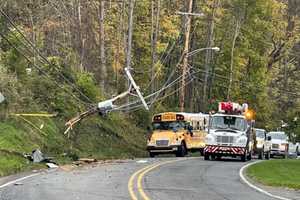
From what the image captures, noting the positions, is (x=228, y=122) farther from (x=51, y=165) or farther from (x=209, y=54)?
(x=209, y=54)

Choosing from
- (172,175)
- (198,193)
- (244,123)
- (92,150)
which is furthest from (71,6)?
(198,193)

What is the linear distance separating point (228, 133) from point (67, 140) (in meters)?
8.67

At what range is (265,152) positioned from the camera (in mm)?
46969

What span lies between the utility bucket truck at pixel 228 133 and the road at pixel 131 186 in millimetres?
9086

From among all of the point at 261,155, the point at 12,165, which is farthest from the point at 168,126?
the point at 12,165

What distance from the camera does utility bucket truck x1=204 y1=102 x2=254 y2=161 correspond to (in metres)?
34.3

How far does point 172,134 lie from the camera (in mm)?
39469

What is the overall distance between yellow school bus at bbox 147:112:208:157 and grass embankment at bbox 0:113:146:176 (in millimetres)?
1984

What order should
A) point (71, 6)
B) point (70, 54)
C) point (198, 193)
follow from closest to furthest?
1. point (198, 193)
2. point (70, 54)
3. point (71, 6)

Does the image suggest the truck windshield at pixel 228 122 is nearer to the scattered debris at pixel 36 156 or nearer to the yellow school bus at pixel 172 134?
the yellow school bus at pixel 172 134

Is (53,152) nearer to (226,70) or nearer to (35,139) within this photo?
(35,139)

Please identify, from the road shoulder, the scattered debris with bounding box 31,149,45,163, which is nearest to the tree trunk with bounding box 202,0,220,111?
the scattered debris with bounding box 31,149,45,163

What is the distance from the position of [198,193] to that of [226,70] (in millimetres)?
49285

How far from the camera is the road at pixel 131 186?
52.6ft
